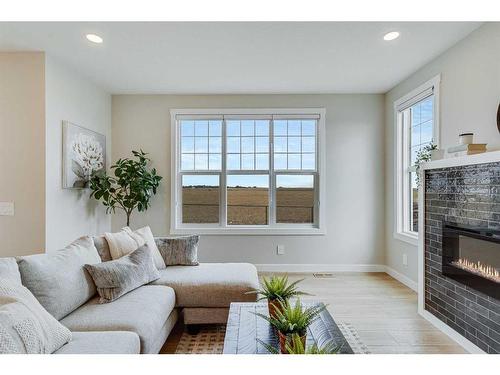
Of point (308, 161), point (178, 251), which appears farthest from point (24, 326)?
point (308, 161)

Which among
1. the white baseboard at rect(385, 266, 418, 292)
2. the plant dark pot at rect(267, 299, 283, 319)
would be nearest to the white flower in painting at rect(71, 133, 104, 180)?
the plant dark pot at rect(267, 299, 283, 319)

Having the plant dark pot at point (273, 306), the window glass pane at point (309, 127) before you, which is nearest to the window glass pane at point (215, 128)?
the window glass pane at point (309, 127)

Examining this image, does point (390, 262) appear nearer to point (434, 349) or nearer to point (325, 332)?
point (434, 349)

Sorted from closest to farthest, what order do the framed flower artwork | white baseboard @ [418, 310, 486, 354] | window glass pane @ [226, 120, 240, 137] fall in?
white baseboard @ [418, 310, 486, 354], the framed flower artwork, window glass pane @ [226, 120, 240, 137]

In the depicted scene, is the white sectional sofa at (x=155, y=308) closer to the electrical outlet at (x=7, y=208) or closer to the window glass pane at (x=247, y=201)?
the electrical outlet at (x=7, y=208)

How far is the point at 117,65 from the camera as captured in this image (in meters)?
3.53

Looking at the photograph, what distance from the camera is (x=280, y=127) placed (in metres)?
4.68

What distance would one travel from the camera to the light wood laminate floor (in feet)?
→ 8.06

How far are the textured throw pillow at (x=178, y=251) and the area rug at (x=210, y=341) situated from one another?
681mm

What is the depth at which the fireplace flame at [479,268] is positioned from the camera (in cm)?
216

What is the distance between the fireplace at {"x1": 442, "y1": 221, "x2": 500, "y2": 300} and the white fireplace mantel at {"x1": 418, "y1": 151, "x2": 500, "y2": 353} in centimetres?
32

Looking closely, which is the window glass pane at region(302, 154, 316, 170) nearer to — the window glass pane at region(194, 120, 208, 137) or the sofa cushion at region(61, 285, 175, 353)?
the window glass pane at region(194, 120, 208, 137)
